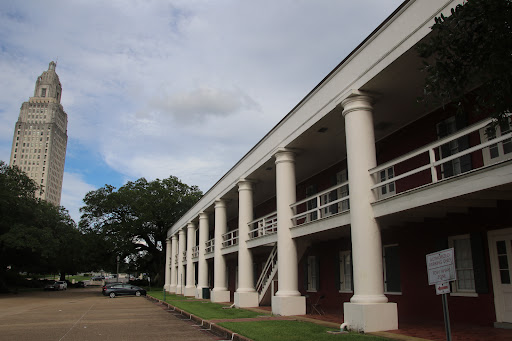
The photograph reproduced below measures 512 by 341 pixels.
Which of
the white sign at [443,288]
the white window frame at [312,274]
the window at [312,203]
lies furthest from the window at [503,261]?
the window at [312,203]

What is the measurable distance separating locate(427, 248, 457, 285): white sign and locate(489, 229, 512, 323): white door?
17.9 feet

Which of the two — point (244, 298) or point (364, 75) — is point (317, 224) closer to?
point (364, 75)

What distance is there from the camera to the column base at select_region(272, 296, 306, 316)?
1512cm

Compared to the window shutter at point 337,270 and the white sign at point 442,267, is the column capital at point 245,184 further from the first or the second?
the white sign at point 442,267

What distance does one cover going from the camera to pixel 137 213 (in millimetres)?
48406

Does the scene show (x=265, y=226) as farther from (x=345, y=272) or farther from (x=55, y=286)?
(x=55, y=286)

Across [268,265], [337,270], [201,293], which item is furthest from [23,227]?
[337,270]

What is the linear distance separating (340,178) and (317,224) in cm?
503

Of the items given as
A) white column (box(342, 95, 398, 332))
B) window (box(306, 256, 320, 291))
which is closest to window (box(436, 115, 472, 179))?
white column (box(342, 95, 398, 332))

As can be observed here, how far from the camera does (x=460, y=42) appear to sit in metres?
5.22

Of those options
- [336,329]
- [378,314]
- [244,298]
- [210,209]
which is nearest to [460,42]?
[378,314]

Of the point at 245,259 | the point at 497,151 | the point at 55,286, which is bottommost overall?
the point at 55,286

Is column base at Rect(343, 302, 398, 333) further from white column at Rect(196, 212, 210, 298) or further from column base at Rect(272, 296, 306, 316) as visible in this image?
white column at Rect(196, 212, 210, 298)

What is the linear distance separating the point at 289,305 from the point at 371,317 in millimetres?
5417
